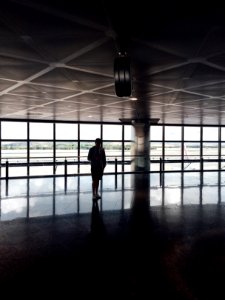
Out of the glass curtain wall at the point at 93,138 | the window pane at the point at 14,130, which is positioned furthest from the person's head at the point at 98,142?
the window pane at the point at 14,130

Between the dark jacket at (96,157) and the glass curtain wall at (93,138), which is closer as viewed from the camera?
the dark jacket at (96,157)

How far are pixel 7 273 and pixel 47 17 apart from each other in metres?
2.99

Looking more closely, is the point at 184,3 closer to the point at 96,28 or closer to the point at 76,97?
the point at 96,28

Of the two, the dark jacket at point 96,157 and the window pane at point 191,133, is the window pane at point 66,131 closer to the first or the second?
the window pane at point 191,133

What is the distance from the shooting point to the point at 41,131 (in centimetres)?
1495

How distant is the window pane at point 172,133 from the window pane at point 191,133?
0.53 m

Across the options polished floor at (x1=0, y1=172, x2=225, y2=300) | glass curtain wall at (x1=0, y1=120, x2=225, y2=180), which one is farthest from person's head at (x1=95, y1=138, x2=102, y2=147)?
glass curtain wall at (x1=0, y1=120, x2=225, y2=180)

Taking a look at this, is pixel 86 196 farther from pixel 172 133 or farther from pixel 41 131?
pixel 172 133

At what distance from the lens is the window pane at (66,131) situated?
15.0 m

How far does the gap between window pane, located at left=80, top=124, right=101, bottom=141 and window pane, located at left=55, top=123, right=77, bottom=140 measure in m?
0.48

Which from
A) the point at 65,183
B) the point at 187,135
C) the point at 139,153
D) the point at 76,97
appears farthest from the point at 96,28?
the point at 187,135

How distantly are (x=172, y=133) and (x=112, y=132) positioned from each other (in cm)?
447

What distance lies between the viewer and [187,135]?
55.1 ft

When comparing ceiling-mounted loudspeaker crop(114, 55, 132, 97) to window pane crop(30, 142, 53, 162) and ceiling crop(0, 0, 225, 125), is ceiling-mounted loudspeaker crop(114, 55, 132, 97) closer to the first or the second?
ceiling crop(0, 0, 225, 125)
